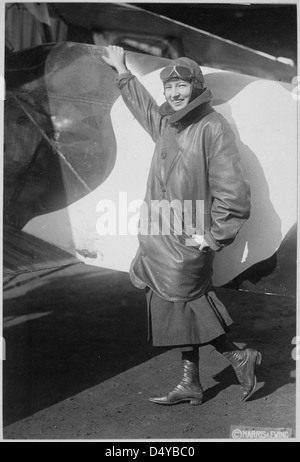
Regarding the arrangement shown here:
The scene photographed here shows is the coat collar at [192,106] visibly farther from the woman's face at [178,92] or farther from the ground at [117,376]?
the ground at [117,376]

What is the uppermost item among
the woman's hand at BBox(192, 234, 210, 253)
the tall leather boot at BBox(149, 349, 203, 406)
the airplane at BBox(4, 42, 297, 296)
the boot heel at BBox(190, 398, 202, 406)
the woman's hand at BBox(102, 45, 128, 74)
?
the woman's hand at BBox(102, 45, 128, 74)

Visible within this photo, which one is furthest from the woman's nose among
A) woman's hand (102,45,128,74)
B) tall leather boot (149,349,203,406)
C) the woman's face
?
tall leather boot (149,349,203,406)

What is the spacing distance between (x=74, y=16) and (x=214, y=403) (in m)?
2.26

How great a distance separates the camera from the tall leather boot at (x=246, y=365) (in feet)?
10.8

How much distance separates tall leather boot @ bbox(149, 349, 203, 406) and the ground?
4 centimetres

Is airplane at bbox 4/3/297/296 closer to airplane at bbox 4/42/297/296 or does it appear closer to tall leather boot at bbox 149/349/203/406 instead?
airplane at bbox 4/42/297/296

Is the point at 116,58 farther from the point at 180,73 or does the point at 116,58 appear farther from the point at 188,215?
the point at 188,215

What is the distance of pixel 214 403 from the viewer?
11.2 feet

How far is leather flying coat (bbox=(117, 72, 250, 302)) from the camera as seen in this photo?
3.03m

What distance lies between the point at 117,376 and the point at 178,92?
1.73m

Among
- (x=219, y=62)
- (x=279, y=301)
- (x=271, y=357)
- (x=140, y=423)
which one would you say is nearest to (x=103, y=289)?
(x=279, y=301)

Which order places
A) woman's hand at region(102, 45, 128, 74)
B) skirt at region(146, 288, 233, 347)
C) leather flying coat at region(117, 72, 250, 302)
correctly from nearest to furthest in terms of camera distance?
leather flying coat at region(117, 72, 250, 302) < skirt at region(146, 288, 233, 347) < woman's hand at region(102, 45, 128, 74)

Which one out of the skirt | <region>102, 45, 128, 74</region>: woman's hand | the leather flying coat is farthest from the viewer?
<region>102, 45, 128, 74</region>: woman's hand

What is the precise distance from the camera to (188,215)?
316 cm
